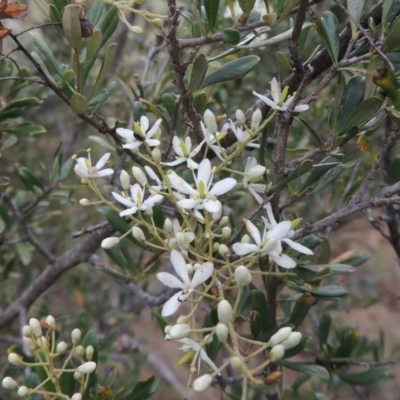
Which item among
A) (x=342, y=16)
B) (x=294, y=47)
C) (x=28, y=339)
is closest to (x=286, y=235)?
(x=294, y=47)

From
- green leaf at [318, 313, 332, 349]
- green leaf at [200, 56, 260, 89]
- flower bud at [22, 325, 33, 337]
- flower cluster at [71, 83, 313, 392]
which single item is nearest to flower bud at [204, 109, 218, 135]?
flower cluster at [71, 83, 313, 392]

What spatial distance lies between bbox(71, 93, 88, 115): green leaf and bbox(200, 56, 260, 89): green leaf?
174mm

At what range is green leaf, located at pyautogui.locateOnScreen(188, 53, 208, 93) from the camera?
0.63m

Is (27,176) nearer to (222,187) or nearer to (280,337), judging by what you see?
(222,187)

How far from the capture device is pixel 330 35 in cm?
60

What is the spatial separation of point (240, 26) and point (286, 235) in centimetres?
27

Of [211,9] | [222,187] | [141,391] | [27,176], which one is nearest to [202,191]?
[222,187]

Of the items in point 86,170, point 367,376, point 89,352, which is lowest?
point 367,376

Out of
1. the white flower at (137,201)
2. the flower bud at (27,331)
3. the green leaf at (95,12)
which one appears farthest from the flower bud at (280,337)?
the green leaf at (95,12)

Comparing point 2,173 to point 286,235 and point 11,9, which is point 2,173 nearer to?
point 11,9

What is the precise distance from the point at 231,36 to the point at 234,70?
0.24 ft

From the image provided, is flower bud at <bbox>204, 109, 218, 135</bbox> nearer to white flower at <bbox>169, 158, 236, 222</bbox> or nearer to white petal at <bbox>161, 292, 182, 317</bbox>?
white flower at <bbox>169, 158, 236, 222</bbox>

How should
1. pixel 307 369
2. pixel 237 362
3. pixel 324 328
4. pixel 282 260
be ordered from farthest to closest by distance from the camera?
1. pixel 324 328
2. pixel 307 369
3. pixel 282 260
4. pixel 237 362

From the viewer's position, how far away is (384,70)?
506mm
